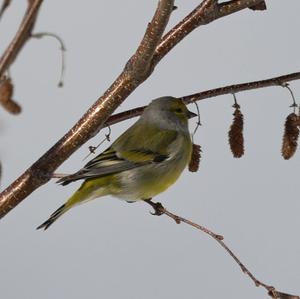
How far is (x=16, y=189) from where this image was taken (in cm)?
167

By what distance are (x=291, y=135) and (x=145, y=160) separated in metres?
0.72

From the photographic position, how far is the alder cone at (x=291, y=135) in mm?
2109

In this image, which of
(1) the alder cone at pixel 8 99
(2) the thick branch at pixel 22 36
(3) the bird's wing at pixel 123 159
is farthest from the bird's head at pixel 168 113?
(2) the thick branch at pixel 22 36

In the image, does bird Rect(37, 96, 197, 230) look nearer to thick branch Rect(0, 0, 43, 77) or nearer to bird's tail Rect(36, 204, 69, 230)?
bird's tail Rect(36, 204, 69, 230)

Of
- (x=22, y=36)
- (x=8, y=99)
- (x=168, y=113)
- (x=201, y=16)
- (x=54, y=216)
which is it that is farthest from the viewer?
(x=168, y=113)

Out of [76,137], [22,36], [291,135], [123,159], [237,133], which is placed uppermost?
[291,135]

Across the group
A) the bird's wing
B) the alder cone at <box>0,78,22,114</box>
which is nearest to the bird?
the bird's wing

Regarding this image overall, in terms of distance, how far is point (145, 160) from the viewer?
2602 mm

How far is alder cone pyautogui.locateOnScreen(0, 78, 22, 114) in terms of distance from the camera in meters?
1.09

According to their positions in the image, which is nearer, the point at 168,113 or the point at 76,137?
the point at 76,137

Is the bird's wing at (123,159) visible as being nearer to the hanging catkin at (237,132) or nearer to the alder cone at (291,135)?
the hanging catkin at (237,132)

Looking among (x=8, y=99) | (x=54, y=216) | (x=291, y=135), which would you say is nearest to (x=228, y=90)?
(x=291, y=135)

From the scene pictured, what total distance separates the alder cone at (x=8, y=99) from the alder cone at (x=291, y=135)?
117 centimetres

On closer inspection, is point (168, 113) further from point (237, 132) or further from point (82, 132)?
point (82, 132)
